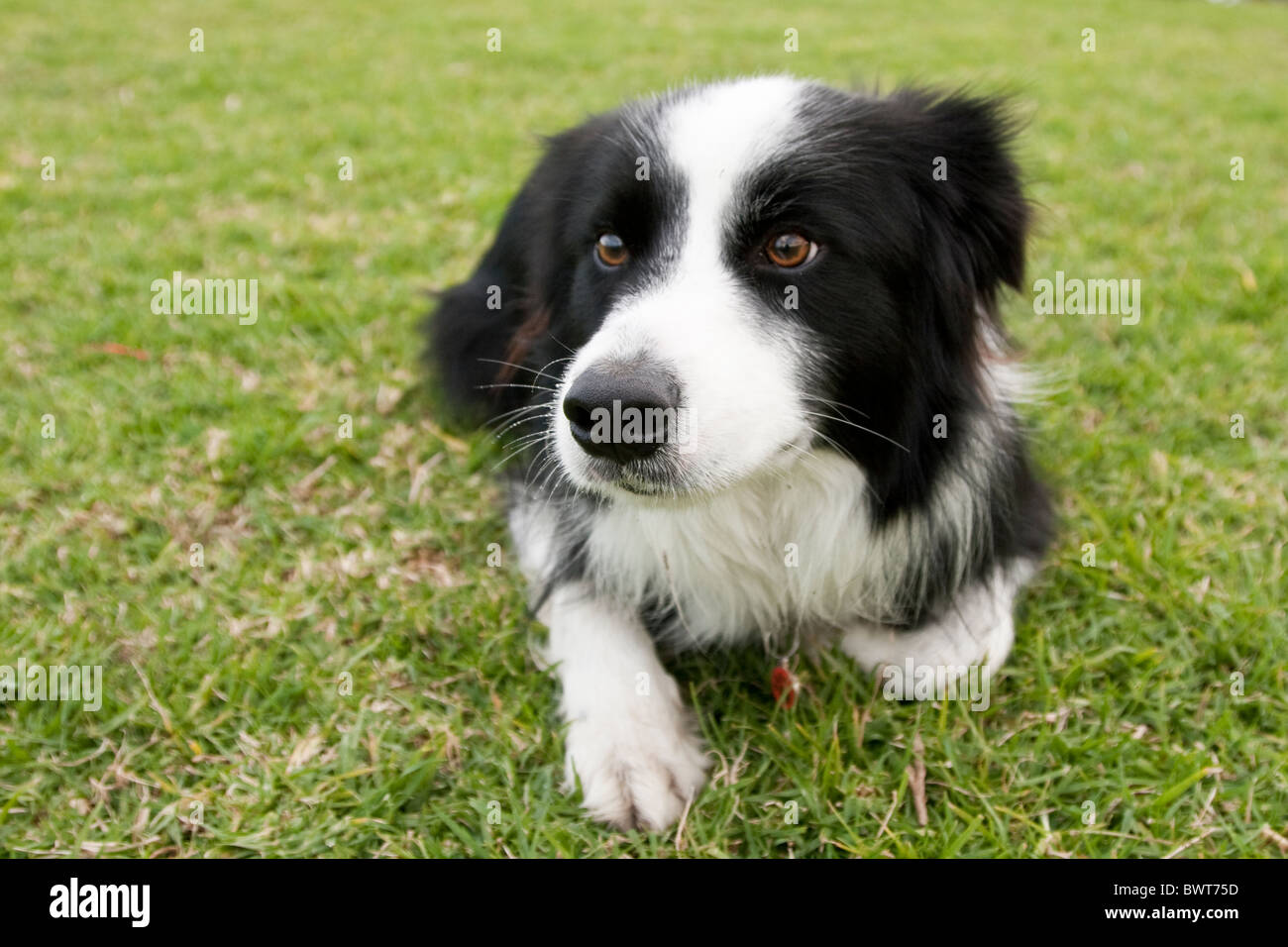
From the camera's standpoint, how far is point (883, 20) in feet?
31.7

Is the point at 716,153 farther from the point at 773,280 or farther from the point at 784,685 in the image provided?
the point at 784,685

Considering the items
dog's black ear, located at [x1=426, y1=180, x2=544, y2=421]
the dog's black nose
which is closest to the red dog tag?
the dog's black nose

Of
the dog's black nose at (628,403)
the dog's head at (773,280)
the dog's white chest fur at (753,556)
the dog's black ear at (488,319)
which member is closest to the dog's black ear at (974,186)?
the dog's head at (773,280)

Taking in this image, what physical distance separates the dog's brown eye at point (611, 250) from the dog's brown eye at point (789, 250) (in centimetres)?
33

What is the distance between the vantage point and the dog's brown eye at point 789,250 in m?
2.19

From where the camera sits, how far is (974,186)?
2.42m

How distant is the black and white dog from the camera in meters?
2.07

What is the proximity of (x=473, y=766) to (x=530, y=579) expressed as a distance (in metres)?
0.62

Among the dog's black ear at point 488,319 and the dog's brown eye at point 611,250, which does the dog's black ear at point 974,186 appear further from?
the dog's black ear at point 488,319

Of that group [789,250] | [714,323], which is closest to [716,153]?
[789,250]

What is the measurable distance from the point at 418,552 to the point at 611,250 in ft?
3.93

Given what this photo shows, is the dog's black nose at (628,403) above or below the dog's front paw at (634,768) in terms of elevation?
above

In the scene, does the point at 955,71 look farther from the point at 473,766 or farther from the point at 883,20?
the point at 473,766

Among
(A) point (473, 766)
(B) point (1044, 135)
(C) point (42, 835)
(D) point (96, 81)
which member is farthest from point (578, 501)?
(D) point (96, 81)
